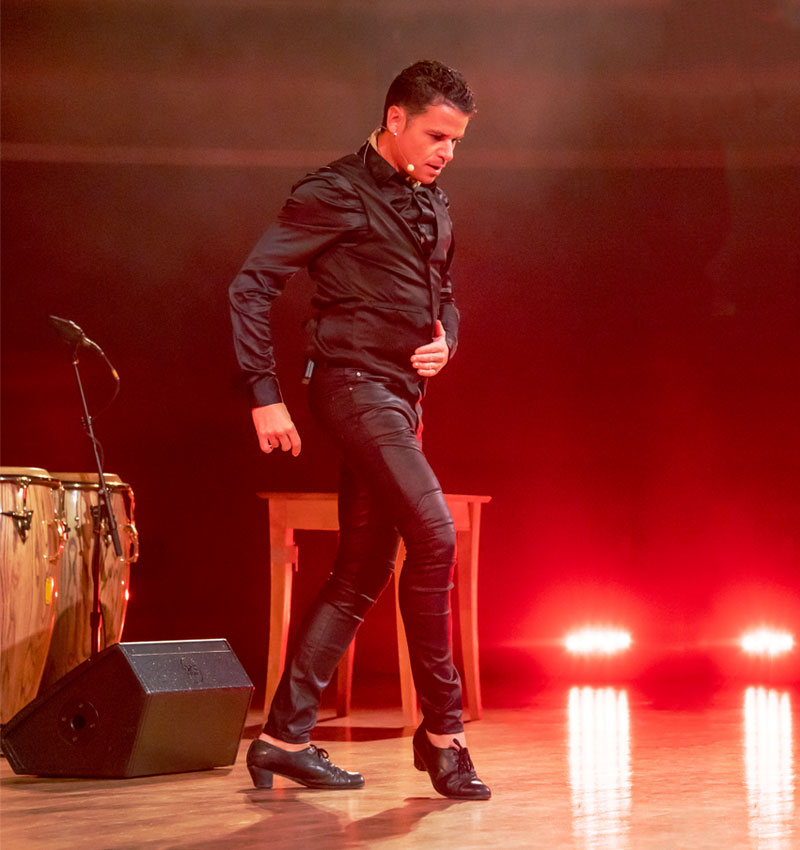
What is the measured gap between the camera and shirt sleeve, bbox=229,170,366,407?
228 centimetres

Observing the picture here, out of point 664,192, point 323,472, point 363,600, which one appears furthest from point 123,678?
point 664,192

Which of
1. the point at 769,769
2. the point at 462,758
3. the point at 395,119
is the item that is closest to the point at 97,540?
the point at 462,758

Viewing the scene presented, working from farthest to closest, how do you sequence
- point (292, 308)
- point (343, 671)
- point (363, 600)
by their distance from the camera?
point (292, 308) < point (343, 671) < point (363, 600)

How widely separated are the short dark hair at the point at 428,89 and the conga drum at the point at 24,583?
4.59 feet

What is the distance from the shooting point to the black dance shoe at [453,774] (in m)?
2.19

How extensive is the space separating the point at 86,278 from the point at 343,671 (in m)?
1.94

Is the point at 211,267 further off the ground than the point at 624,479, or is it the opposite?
the point at 211,267

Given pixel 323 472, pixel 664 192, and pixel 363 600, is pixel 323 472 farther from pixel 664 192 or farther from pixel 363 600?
pixel 363 600

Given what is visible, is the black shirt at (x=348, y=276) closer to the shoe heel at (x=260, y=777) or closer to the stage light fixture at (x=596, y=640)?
the shoe heel at (x=260, y=777)

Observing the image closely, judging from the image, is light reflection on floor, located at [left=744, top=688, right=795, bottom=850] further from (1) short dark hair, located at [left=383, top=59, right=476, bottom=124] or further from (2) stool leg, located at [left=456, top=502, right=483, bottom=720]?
(1) short dark hair, located at [left=383, top=59, right=476, bottom=124]

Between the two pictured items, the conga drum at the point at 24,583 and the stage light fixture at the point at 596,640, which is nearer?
the conga drum at the point at 24,583

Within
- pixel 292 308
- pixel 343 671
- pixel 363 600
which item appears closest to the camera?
pixel 363 600

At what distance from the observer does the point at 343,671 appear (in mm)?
3674

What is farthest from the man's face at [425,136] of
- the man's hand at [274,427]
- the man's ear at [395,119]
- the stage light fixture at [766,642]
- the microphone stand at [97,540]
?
the stage light fixture at [766,642]
